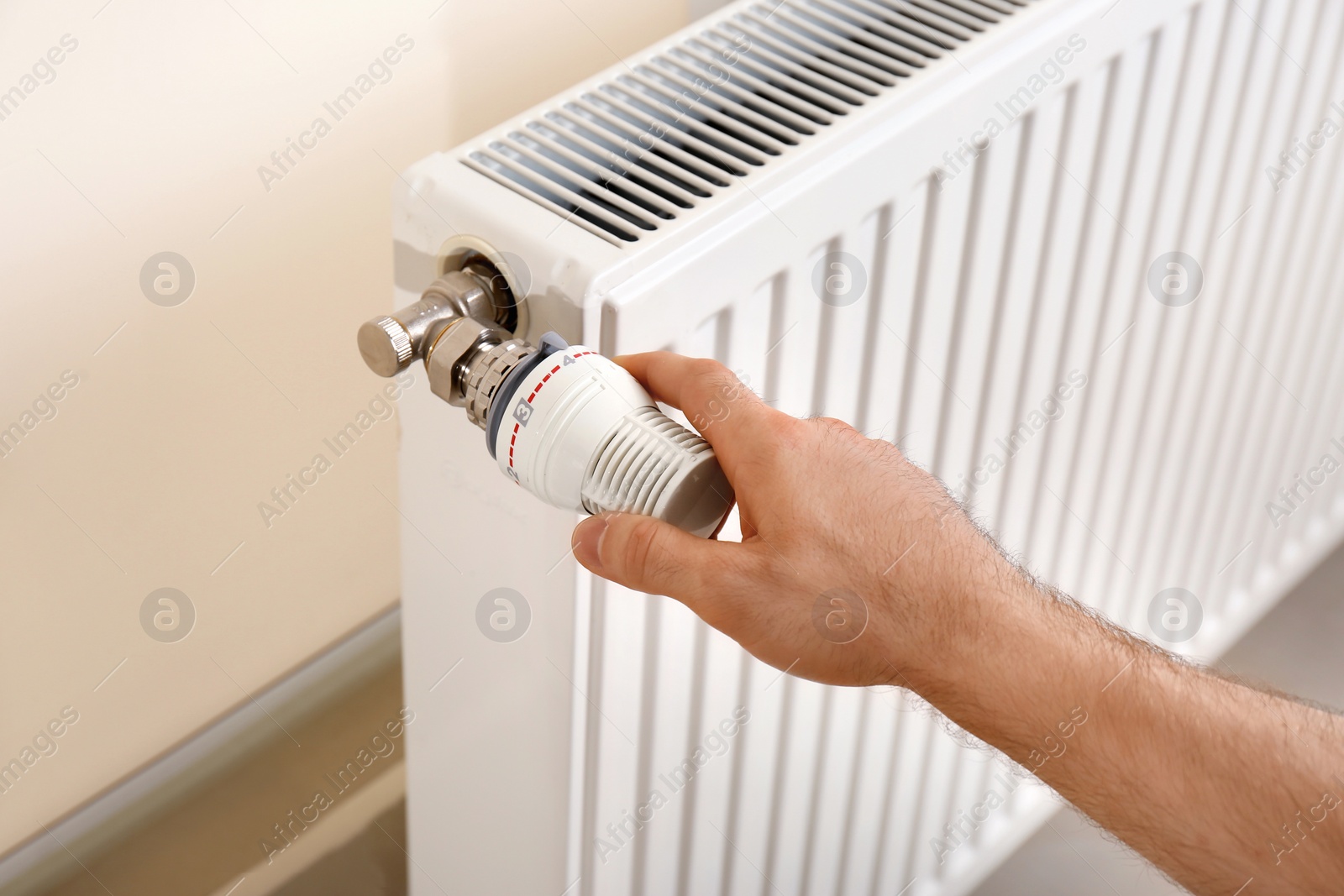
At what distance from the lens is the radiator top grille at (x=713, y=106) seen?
1.36ft

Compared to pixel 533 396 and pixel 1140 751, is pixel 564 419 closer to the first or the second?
pixel 533 396

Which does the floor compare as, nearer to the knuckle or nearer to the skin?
the skin

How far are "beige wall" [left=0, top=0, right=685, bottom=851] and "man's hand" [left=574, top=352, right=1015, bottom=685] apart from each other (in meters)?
0.12

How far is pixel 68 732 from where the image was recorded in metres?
0.56

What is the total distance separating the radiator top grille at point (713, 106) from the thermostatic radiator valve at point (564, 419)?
0.05 m

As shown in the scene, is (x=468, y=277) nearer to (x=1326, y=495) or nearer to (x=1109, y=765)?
(x=1109, y=765)

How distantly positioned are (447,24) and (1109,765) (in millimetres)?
372

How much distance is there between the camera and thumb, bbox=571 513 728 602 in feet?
1.16

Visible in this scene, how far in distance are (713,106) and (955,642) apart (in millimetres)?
203

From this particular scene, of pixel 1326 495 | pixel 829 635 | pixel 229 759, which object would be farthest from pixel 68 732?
pixel 1326 495

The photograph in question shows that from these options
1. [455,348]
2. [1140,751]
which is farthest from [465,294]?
[1140,751]

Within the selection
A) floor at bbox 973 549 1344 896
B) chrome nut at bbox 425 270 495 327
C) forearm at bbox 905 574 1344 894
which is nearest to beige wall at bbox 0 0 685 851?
chrome nut at bbox 425 270 495 327

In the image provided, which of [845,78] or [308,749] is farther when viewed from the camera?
[308,749]

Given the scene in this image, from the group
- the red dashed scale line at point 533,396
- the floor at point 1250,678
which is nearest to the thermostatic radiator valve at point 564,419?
the red dashed scale line at point 533,396
